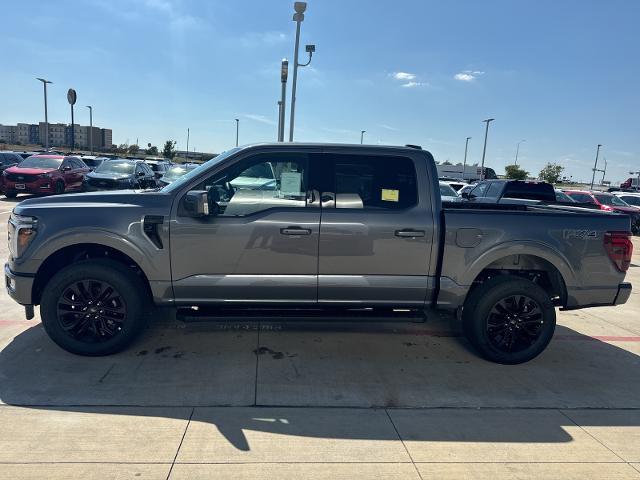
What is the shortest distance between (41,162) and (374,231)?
57.0 feet

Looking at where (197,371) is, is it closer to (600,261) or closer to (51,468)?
(51,468)

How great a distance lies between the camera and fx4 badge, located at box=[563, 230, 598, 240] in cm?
433

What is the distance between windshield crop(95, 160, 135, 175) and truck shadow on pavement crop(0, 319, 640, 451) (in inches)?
535

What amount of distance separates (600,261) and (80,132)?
5679 inches

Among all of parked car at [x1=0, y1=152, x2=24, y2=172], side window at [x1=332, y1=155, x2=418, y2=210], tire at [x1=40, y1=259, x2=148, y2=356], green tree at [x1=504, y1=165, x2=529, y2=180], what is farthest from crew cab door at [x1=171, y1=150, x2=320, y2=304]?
green tree at [x1=504, y1=165, x2=529, y2=180]

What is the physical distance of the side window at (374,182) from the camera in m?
4.26

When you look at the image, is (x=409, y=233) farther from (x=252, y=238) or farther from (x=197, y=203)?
(x=197, y=203)

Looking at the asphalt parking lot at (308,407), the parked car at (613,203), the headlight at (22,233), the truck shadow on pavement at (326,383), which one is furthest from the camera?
the parked car at (613,203)

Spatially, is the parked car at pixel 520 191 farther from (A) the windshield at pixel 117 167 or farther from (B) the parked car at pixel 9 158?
(B) the parked car at pixel 9 158

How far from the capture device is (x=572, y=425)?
353 cm

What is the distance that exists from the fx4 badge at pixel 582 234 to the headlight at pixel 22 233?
4.74 m

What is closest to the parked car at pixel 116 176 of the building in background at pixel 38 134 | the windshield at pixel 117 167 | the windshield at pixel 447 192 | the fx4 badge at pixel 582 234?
the windshield at pixel 117 167

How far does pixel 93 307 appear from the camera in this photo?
4160 millimetres

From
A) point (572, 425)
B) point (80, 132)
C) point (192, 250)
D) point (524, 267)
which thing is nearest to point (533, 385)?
point (572, 425)
